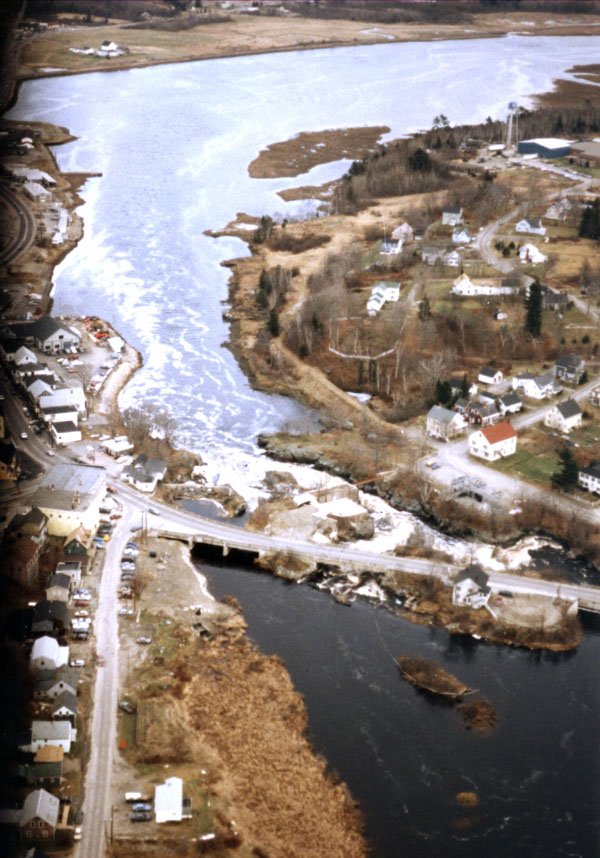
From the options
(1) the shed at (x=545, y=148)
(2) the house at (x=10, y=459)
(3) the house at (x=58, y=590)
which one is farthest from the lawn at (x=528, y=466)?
(1) the shed at (x=545, y=148)

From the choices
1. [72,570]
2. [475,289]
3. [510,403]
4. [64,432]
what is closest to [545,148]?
[475,289]

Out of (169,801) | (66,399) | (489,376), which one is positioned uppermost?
(66,399)

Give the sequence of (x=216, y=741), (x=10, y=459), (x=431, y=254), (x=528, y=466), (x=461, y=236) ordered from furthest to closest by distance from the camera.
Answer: (x=461, y=236) < (x=431, y=254) < (x=528, y=466) < (x=10, y=459) < (x=216, y=741)

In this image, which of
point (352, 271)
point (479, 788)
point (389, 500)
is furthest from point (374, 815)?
point (352, 271)

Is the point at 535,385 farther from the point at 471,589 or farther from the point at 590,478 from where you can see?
the point at 471,589

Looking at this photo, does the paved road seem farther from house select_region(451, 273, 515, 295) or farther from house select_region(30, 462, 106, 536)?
house select_region(30, 462, 106, 536)

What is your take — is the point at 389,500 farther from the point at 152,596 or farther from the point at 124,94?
the point at 124,94

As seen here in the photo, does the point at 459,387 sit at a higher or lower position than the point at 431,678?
higher

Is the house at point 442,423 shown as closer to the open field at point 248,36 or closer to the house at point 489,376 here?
the house at point 489,376
